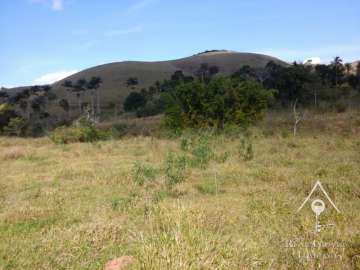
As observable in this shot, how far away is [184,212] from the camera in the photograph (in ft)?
15.1

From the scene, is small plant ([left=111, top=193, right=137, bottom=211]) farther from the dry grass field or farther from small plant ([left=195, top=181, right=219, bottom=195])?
small plant ([left=195, top=181, right=219, bottom=195])

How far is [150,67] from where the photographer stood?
101 m

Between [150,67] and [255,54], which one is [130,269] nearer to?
[150,67]

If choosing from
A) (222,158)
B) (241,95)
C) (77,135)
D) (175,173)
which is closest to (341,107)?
(241,95)

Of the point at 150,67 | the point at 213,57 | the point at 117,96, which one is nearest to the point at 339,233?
the point at 117,96

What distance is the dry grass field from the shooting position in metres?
3.94

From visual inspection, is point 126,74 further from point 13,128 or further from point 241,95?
point 241,95

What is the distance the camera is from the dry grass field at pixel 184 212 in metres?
3.94

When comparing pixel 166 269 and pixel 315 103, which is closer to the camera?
pixel 166 269

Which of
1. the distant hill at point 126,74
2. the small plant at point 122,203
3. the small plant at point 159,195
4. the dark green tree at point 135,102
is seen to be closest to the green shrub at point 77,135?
the small plant at point 159,195

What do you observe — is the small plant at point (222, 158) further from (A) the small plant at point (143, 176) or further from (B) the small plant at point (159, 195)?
(B) the small plant at point (159, 195)

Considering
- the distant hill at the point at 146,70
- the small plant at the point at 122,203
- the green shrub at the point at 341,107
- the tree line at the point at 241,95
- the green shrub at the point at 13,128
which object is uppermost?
the distant hill at the point at 146,70

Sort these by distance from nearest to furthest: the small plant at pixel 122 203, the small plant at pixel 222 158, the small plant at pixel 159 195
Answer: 1. the small plant at pixel 122 203
2. the small plant at pixel 159 195
3. the small plant at pixel 222 158

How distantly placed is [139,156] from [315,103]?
24.9 meters
